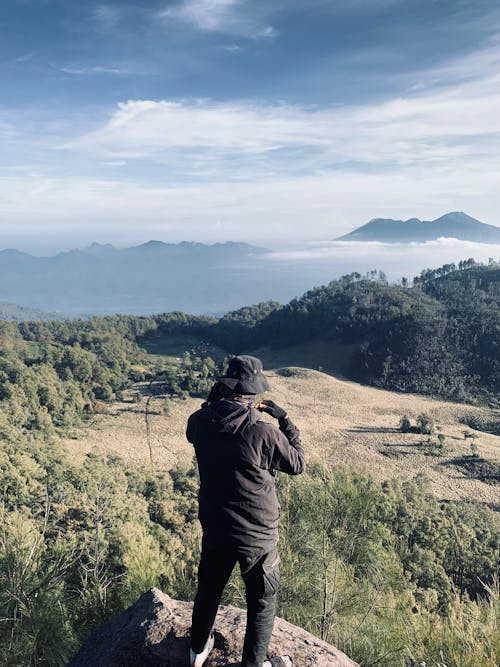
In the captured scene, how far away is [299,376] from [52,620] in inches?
1995

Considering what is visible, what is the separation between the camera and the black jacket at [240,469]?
2.88 m

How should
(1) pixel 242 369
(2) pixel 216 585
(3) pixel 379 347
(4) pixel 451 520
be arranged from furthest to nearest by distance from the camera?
(3) pixel 379 347
(4) pixel 451 520
(2) pixel 216 585
(1) pixel 242 369

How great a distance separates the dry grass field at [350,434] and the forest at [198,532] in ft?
8.48

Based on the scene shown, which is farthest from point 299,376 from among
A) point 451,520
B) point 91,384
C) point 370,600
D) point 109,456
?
point 370,600

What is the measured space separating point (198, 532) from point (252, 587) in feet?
33.0

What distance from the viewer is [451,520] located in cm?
1852

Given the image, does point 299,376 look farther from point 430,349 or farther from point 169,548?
point 169,548

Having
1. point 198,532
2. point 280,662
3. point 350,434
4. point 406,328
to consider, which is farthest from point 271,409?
point 406,328

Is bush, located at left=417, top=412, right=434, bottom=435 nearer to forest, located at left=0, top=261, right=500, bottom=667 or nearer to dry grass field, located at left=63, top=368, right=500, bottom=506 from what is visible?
dry grass field, located at left=63, top=368, right=500, bottom=506

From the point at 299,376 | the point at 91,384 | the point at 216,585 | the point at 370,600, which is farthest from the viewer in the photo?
the point at 299,376

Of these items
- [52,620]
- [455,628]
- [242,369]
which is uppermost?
[242,369]

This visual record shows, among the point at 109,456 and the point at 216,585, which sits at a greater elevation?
the point at 216,585

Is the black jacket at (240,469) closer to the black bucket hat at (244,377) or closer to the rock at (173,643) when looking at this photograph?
the black bucket hat at (244,377)

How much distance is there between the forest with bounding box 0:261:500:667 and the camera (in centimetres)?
485
